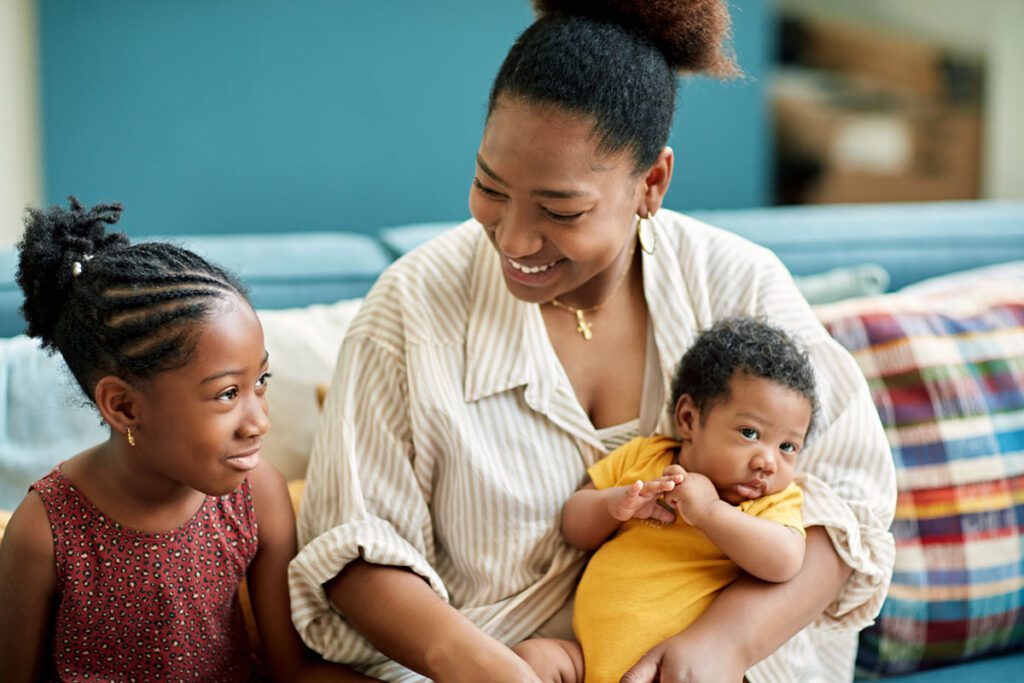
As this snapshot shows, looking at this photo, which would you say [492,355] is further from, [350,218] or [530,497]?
[350,218]

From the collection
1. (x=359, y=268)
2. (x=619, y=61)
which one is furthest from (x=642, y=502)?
(x=359, y=268)

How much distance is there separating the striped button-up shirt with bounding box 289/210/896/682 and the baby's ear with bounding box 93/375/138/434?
32 centimetres

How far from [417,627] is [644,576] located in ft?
1.04

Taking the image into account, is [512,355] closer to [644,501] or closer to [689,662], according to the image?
[644,501]

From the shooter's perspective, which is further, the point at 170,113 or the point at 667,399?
the point at 170,113

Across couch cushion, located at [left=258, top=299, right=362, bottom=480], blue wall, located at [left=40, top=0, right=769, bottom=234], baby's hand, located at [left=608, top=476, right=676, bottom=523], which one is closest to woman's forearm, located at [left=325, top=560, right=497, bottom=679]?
baby's hand, located at [left=608, top=476, right=676, bottom=523]

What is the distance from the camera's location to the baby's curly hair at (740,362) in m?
1.65

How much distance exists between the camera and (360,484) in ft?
5.67

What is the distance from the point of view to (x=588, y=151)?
1.61 metres

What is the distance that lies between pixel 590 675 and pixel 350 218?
189 centimetres

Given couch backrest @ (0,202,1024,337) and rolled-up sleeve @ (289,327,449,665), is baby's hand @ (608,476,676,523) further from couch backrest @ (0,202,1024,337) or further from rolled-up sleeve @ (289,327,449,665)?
couch backrest @ (0,202,1024,337)

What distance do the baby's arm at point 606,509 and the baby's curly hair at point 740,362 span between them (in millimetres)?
144

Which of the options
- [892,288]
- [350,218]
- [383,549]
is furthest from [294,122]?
[383,549]

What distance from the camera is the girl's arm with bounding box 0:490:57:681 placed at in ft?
5.03
